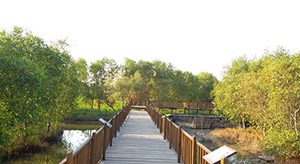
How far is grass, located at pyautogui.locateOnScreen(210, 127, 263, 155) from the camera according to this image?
25.4m

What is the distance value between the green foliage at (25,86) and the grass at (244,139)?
12075 millimetres

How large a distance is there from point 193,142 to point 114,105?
47671mm

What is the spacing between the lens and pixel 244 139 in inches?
1156

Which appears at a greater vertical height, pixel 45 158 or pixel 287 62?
pixel 287 62

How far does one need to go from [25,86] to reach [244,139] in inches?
699

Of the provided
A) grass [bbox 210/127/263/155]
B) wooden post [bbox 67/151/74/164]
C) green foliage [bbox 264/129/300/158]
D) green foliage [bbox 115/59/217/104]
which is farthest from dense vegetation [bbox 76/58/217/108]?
wooden post [bbox 67/151/74/164]

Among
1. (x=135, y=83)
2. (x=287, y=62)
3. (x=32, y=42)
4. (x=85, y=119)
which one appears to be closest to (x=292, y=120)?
(x=287, y=62)

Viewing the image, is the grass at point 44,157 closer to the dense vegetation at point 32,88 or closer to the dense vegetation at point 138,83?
Result: the dense vegetation at point 32,88

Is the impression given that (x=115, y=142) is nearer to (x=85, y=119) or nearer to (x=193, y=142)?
(x=193, y=142)

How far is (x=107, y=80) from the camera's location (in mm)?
52438

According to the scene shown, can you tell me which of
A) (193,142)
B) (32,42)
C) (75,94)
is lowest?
(193,142)

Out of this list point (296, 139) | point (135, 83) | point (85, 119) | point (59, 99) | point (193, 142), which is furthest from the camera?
point (135, 83)

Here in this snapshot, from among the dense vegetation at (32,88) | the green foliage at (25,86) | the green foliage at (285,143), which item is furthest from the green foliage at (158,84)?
the green foliage at (285,143)

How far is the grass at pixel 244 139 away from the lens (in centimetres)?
2540
